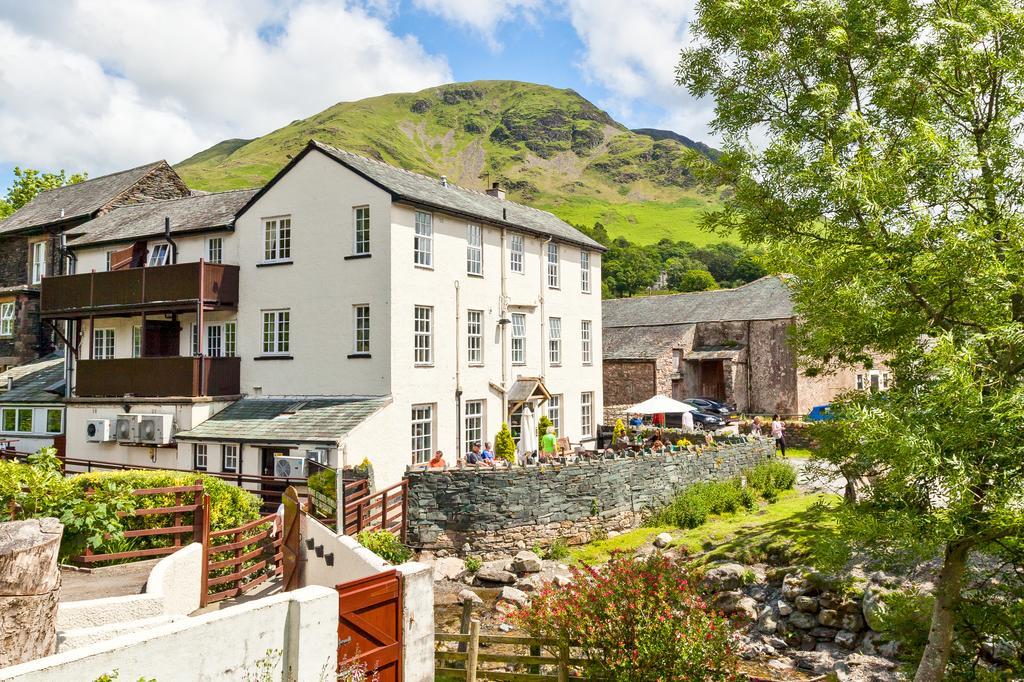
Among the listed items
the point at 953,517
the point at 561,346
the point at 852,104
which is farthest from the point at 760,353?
the point at 953,517

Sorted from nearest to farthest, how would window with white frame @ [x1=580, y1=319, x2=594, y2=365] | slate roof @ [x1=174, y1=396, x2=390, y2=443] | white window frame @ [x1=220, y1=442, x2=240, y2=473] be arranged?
1. slate roof @ [x1=174, y1=396, x2=390, y2=443]
2. white window frame @ [x1=220, y1=442, x2=240, y2=473]
3. window with white frame @ [x1=580, y1=319, x2=594, y2=365]

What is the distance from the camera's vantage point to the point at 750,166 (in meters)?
9.92

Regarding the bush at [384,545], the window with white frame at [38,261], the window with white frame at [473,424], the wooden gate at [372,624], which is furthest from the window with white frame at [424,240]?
the window with white frame at [38,261]

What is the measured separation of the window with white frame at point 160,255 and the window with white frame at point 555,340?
1462 centimetres

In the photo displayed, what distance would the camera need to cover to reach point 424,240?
75.7ft

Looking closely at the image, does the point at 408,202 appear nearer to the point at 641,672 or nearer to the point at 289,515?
the point at 289,515

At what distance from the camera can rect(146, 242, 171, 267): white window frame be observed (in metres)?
26.1

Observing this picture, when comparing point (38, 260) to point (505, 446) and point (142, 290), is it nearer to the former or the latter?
point (142, 290)

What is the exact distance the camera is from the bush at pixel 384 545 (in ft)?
57.9

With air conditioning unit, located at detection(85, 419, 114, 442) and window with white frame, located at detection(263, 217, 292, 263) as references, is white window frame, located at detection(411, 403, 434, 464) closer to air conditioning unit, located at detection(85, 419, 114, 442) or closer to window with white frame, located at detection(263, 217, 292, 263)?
window with white frame, located at detection(263, 217, 292, 263)

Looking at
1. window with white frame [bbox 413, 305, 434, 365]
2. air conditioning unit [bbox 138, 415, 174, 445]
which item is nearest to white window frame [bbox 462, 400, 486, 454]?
window with white frame [bbox 413, 305, 434, 365]

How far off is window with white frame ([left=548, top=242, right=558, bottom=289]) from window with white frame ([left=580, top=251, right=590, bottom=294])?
2.10 meters

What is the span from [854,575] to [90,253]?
95.0 feet

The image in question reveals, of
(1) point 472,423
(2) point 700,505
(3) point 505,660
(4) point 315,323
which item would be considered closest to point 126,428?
(4) point 315,323
